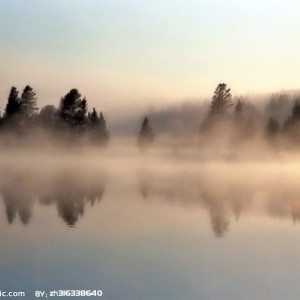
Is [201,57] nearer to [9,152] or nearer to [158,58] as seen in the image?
[158,58]

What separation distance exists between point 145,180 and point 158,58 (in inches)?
42.1

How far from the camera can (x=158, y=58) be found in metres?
3.48

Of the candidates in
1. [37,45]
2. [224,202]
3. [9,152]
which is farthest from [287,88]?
[9,152]

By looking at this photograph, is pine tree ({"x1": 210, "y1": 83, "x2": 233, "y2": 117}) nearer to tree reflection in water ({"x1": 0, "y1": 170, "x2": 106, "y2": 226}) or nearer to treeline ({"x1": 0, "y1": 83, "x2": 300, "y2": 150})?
treeline ({"x1": 0, "y1": 83, "x2": 300, "y2": 150})

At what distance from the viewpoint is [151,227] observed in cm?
301

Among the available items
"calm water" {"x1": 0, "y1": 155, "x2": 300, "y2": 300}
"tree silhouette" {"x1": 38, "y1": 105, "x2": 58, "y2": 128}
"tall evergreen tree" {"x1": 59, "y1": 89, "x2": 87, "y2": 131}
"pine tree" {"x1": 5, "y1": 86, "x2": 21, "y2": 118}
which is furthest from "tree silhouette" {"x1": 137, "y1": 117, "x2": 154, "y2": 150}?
"pine tree" {"x1": 5, "y1": 86, "x2": 21, "y2": 118}

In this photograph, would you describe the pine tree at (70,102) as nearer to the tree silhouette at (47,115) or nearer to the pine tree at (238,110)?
the tree silhouette at (47,115)

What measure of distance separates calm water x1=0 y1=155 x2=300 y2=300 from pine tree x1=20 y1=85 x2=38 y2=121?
33 centimetres

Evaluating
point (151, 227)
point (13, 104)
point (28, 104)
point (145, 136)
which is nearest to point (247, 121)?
point (145, 136)

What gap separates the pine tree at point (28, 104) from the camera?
135 inches

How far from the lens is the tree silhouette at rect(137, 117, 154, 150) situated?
3557 millimetres

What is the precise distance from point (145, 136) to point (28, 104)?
0.91 m

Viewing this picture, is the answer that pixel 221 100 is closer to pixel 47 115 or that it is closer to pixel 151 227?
pixel 151 227

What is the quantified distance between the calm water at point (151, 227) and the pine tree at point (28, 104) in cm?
33
